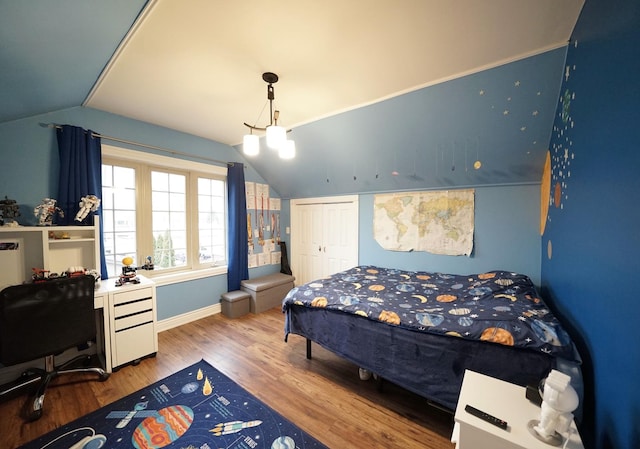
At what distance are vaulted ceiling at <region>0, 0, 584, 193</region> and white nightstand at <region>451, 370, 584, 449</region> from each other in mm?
1988

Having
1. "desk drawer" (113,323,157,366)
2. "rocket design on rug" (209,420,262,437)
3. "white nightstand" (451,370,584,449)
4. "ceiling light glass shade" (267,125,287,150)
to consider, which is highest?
"ceiling light glass shade" (267,125,287,150)

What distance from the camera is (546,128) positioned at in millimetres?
2135

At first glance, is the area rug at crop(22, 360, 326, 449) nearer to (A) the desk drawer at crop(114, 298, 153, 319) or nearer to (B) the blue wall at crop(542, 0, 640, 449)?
(A) the desk drawer at crop(114, 298, 153, 319)

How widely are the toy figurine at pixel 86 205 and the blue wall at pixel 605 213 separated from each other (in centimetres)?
368

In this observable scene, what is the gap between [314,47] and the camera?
1595mm

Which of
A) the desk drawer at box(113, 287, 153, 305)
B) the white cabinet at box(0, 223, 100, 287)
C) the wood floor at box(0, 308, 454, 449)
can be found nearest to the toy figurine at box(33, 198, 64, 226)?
the white cabinet at box(0, 223, 100, 287)

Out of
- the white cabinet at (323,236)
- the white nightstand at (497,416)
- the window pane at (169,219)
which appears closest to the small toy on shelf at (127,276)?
the window pane at (169,219)

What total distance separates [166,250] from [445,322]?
11.0 feet

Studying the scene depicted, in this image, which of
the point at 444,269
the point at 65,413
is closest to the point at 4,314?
the point at 65,413

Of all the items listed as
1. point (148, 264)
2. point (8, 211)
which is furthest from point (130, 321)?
point (8, 211)

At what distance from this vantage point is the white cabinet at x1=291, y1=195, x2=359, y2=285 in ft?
13.0

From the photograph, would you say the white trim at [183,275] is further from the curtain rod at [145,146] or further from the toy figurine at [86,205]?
the curtain rod at [145,146]

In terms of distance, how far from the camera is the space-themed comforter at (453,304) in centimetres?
146

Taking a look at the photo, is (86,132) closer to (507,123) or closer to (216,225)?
(216,225)
